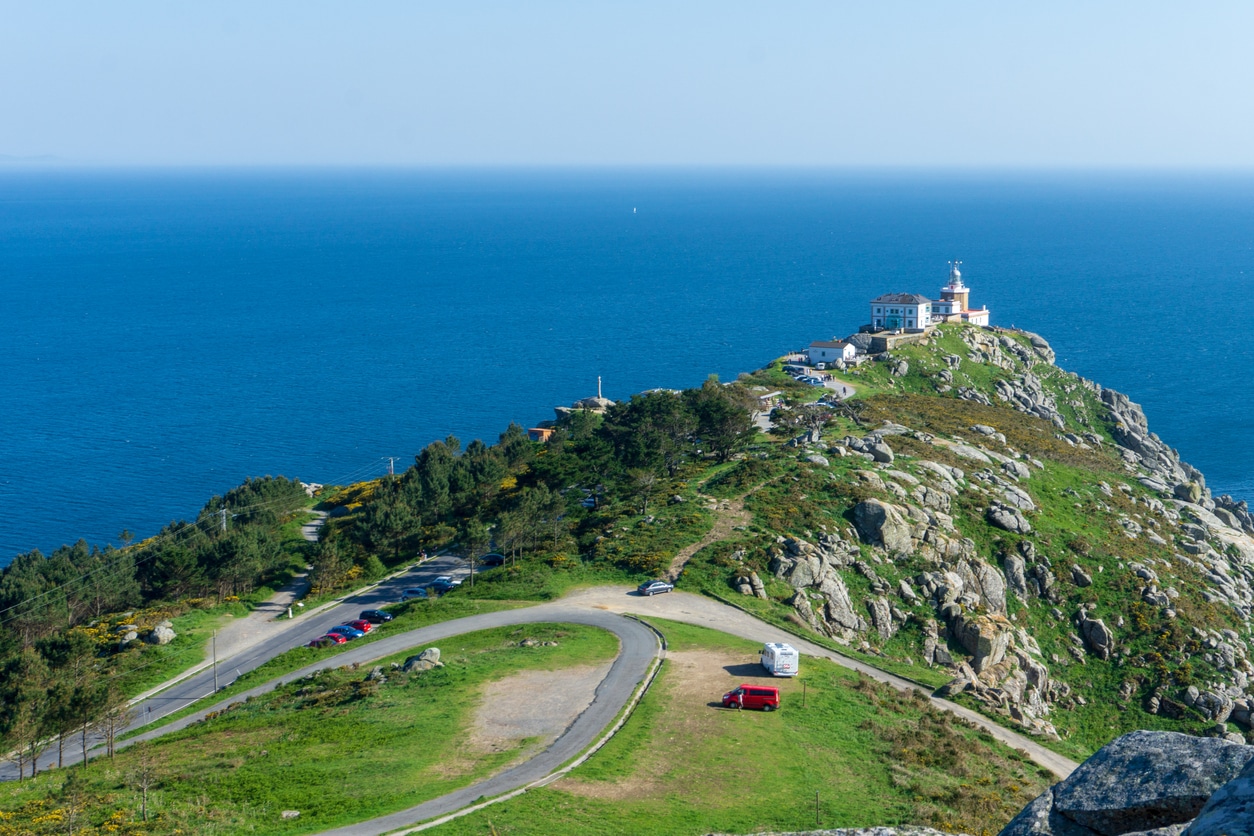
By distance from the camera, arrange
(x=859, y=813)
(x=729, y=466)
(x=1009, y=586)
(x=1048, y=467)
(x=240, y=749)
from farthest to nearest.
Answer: (x=1048, y=467) < (x=729, y=466) < (x=1009, y=586) < (x=240, y=749) < (x=859, y=813)

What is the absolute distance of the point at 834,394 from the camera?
331 ft

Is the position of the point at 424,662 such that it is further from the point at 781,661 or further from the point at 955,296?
the point at 955,296

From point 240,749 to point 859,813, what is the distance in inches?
851

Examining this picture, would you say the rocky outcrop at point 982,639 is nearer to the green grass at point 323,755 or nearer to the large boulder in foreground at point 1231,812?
the green grass at point 323,755

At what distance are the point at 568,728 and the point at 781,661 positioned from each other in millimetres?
10171

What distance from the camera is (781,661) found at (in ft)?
140

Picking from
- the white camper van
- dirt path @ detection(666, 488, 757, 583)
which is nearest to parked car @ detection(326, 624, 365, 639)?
dirt path @ detection(666, 488, 757, 583)

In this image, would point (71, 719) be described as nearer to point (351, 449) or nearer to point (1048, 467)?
point (1048, 467)

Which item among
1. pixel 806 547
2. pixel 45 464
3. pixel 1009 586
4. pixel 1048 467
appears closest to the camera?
pixel 806 547

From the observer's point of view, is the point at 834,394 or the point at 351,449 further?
the point at 351,449

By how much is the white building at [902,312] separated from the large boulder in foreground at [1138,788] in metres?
113

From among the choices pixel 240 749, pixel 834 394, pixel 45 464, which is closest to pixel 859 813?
pixel 240 749

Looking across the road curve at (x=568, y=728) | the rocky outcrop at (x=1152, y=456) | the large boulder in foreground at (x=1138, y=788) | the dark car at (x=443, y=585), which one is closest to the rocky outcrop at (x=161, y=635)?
the road curve at (x=568, y=728)

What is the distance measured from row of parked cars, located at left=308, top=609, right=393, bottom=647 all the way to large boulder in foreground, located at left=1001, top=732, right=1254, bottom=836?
1655 inches
